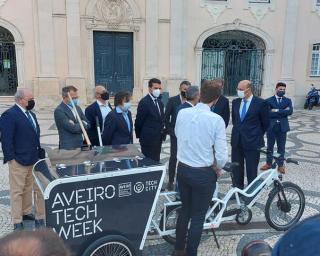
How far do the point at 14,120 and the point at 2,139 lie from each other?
10.7 inches

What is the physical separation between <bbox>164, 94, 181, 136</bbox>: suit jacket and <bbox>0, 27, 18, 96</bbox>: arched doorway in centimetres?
1114

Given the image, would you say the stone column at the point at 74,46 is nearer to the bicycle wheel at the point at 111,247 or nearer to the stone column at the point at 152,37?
the stone column at the point at 152,37

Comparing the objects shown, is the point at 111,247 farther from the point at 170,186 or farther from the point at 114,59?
the point at 114,59

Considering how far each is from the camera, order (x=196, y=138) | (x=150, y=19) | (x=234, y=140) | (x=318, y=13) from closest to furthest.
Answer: (x=196, y=138), (x=234, y=140), (x=150, y=19), (x=318, y=13)

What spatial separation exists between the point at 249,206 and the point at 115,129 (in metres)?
2.02

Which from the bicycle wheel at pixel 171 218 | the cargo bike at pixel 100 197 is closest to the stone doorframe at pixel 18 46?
the cargo bike at pixel 100 197

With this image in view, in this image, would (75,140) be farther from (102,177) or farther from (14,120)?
(102,177)

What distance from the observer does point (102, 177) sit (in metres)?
2.88

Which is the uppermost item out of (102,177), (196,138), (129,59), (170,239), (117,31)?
(117,31)

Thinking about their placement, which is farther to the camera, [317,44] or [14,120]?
[317,44]

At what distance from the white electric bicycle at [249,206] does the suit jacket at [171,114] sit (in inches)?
51.9

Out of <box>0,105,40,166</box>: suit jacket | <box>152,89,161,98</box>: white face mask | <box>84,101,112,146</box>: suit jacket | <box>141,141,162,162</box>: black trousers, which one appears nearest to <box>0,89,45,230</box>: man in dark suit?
<box>0,105,40,166</box>: suit jacket

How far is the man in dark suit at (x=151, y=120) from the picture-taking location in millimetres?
5184

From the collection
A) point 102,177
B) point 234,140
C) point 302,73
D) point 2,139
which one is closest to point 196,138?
point 102,177
